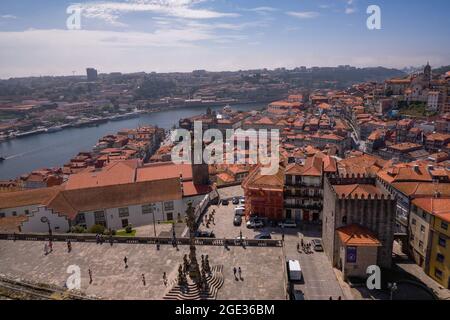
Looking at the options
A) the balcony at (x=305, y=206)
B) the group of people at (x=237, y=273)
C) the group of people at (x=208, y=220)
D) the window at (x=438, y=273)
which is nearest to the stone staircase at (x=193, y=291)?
the group of people at (x=237, y=273)

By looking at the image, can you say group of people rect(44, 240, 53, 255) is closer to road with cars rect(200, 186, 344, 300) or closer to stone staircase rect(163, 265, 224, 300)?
stone staircase rect(163, 265, 224, 300)

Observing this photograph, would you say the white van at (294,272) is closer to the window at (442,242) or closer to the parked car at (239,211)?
the window at (442,242)

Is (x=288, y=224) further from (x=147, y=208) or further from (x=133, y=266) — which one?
(x=133, y=266)

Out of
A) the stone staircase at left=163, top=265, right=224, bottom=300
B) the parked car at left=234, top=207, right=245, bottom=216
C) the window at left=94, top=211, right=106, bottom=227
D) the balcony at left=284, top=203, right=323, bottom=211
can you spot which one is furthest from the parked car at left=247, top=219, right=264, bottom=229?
the window at left=94, top=211, right=106, bottom=227

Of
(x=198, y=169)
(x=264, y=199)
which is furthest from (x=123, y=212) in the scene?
(x=264, y=199)

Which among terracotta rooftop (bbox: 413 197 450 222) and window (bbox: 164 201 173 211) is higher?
terracotta rooftop (bbox: 413 197 450 222)
